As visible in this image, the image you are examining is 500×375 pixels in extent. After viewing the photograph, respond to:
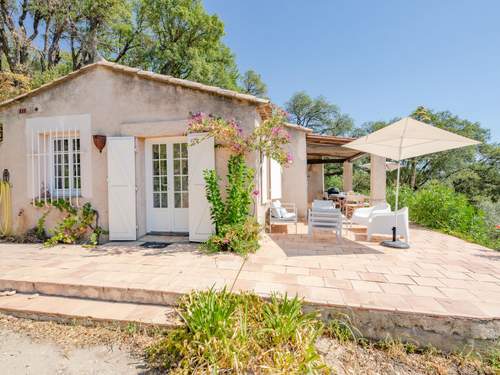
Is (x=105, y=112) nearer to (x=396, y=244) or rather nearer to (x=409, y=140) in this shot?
(x=409, y=140)

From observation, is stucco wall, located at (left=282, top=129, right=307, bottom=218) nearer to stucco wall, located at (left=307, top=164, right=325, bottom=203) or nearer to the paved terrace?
the paved terrace

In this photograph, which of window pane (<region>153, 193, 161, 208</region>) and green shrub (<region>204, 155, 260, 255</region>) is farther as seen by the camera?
window pane (<region>153, 193, 161, 208</region>)

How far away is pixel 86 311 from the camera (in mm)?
2953

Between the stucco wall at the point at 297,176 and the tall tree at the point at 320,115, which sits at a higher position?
the tall tree at the point at 320,115

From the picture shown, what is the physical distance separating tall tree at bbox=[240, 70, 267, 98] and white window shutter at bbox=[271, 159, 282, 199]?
55.2ft

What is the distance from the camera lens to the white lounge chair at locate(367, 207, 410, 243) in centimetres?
536

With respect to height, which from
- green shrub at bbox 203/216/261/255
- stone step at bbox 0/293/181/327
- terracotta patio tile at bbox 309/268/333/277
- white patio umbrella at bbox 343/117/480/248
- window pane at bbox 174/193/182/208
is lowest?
stone step at bbox 0/293/181/327

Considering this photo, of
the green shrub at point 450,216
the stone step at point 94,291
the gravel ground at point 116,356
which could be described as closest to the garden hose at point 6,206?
the stone step at point 94,291

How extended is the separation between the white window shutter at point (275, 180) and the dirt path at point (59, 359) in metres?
5.96

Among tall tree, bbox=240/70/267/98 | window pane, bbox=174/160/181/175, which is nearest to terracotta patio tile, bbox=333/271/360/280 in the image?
window pane, bbox=174/160/181/175

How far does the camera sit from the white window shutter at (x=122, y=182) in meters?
5.63

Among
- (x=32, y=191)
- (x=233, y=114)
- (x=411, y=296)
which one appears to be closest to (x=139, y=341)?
(x=411, y=296)

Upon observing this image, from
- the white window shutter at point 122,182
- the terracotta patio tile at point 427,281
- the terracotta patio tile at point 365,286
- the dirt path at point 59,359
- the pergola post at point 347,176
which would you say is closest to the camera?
the dirt path at point 59,359

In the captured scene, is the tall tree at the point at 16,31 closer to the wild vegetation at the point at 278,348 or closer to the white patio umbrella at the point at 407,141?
the wild vegetation at the point at 278,348
